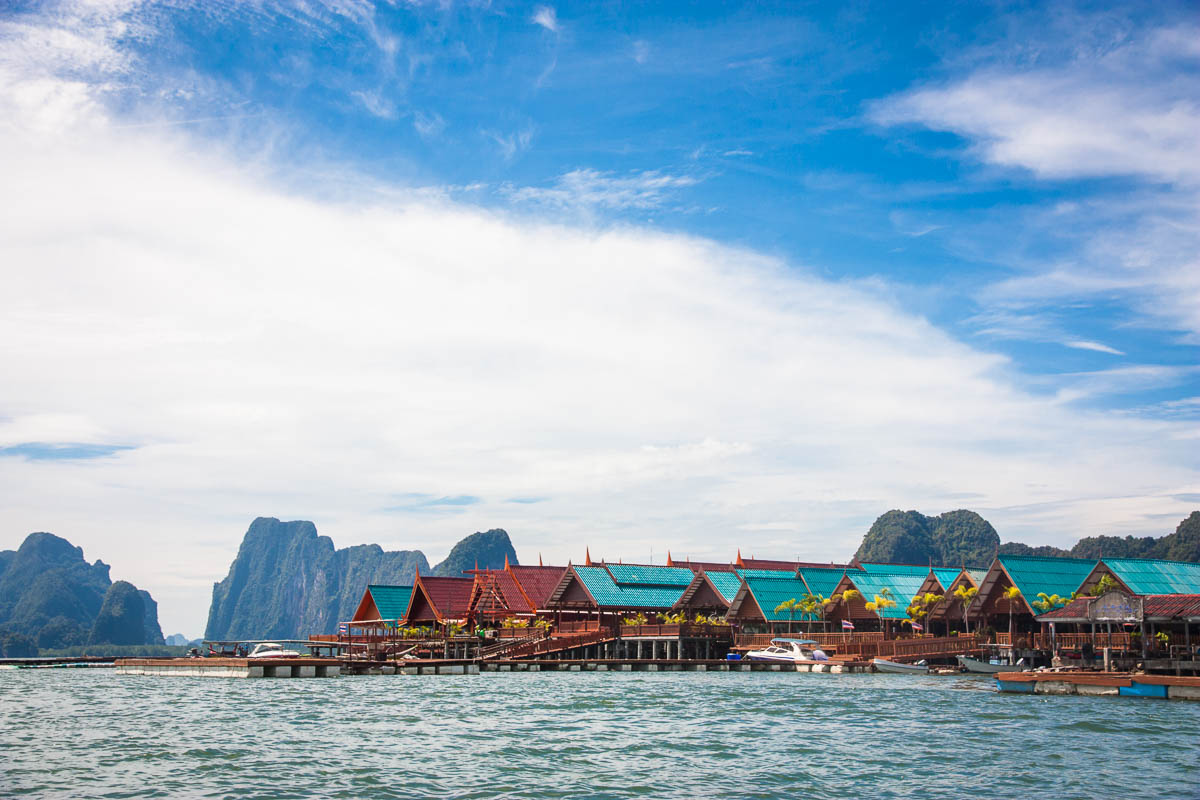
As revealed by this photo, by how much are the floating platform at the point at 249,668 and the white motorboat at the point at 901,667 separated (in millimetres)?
27754

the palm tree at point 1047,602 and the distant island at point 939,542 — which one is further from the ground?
the distant island at point 939,542

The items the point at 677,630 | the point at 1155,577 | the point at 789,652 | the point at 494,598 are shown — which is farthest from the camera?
the point at 494,598

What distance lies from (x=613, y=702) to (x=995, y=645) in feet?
83.6

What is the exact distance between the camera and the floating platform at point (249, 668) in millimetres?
47681

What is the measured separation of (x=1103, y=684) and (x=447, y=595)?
159 feet

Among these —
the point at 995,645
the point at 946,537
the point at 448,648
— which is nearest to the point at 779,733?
the point at 995,645

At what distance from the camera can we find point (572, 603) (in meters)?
71.4

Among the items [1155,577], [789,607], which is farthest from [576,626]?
[1155,577]

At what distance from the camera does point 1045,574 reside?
185 feet

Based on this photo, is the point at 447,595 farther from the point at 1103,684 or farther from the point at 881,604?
the point at 1103,684

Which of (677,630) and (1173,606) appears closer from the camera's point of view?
(1173,606)

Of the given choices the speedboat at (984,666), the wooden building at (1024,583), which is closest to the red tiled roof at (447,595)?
the wooden building at (1024,583)

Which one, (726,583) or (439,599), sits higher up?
(726,583)

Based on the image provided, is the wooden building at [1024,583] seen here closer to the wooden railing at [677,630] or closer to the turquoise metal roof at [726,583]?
the wooden railing at [677,630]
